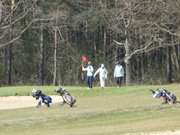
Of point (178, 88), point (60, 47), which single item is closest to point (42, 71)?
point (60, 47)

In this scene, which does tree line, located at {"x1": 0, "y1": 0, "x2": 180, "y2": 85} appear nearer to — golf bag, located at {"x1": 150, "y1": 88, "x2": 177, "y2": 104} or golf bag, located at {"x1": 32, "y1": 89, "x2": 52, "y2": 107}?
golf bag, located at {"x1": 32, "y1": 89, "x2": 52, "y2": 107}

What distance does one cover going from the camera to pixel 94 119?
27.0m

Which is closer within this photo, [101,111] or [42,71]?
[101,111]

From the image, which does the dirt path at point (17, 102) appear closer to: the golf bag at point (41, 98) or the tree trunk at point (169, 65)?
the golf bag at point (41, 98)

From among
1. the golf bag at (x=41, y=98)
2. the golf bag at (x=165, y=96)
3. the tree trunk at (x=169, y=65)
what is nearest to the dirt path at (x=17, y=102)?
the golf bag at (x=41, y=98)

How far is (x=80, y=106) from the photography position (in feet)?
107

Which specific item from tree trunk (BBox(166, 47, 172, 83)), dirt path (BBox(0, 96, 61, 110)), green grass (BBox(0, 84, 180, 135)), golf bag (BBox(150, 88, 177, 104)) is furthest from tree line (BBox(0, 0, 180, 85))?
golf bag (BBox(150, 88, 177, 104))

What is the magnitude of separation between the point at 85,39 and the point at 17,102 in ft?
183

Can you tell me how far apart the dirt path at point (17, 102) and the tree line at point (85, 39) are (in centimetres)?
2995

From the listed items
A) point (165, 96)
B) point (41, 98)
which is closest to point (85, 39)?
point (41, 98)

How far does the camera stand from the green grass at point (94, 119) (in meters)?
22.4

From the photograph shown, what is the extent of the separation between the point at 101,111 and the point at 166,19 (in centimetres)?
4496

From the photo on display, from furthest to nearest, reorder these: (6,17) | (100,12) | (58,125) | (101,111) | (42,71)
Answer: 1. (42,71)
2. (100,12)
3. (6,17)
4. (101,111)
5. (58,125)

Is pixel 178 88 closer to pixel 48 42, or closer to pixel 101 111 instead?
pixel 101 111
